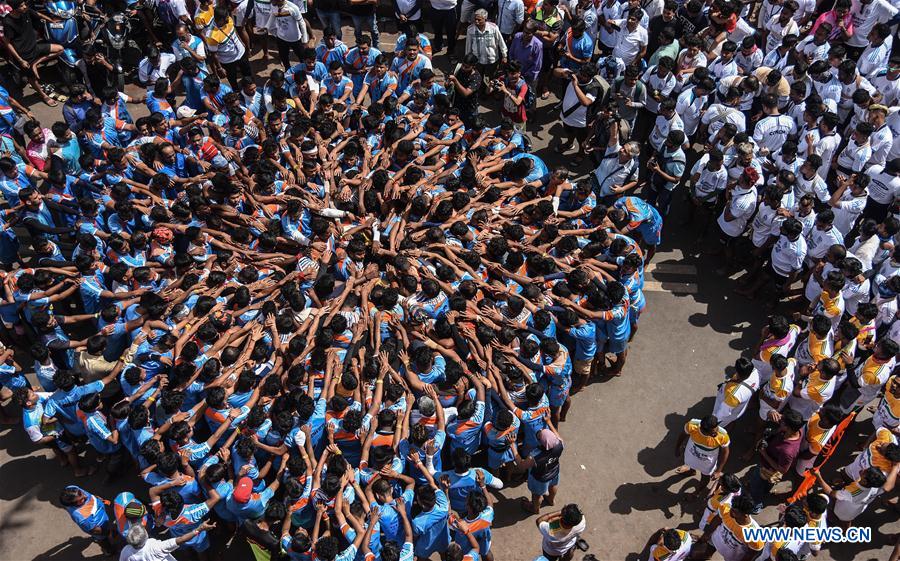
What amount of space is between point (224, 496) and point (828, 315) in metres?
8.15

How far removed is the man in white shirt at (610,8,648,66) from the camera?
595 inches

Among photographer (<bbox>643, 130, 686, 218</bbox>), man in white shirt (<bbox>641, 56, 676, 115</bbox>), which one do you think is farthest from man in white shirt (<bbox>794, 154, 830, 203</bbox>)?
man in white shirt (<bbox>641, 56, 676, 115</bbox>)

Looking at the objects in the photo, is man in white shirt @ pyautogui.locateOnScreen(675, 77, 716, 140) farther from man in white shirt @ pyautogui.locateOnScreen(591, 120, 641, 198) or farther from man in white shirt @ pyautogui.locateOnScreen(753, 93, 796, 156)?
man in white shirt @ pyautogui.locateOnScreen(591, 120, 641, 198)

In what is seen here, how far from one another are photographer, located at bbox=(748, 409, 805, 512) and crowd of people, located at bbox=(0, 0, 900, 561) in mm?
40

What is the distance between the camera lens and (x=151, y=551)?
9.02 meters

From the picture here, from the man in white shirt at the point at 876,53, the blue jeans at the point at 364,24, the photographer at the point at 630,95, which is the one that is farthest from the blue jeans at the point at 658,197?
the blue jeans at the point at 364,24

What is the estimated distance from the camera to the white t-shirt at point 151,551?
29.4 feet

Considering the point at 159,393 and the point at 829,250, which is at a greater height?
the point at 829,250

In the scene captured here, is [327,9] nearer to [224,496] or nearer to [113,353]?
[113,353]

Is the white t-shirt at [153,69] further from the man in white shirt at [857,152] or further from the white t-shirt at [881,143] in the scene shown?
the white t-shirt at [881,143]

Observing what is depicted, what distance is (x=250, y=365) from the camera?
10398 mm

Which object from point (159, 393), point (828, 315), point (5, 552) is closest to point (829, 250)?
point (828, 315)

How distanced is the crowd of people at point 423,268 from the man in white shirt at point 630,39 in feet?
0.18

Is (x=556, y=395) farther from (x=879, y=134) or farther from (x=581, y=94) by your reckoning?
(x=879, y=134)
